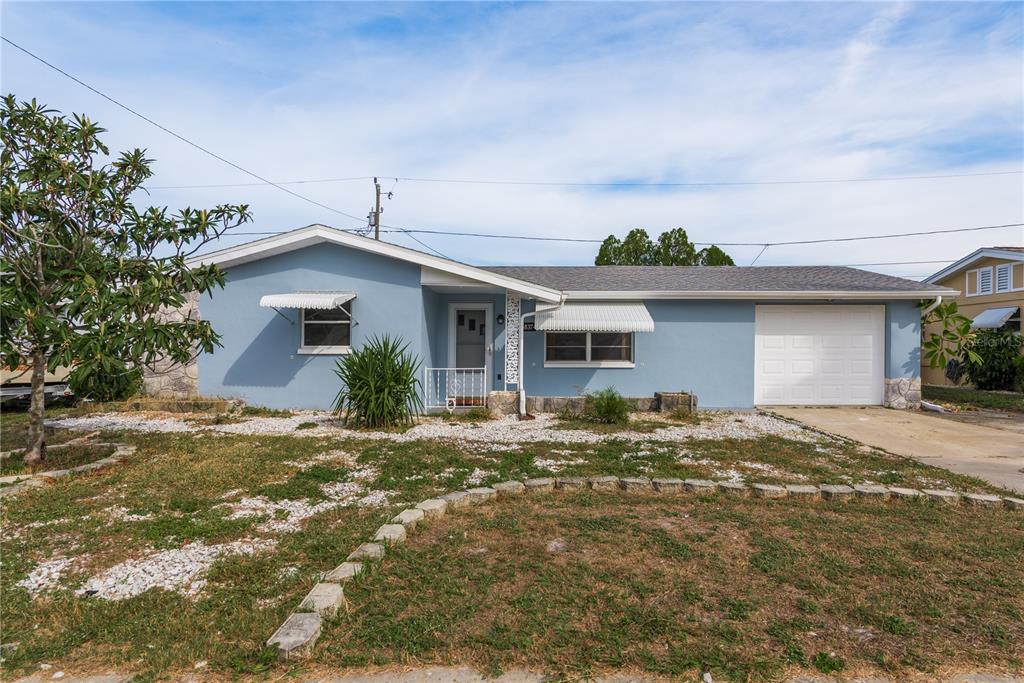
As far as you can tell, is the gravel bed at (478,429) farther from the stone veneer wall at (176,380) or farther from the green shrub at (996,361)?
the green shrub at (996,361)

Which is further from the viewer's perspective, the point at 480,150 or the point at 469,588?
the point at 480,150

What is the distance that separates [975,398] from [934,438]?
7702 mm

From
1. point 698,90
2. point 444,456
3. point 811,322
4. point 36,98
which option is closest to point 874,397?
point 811,322

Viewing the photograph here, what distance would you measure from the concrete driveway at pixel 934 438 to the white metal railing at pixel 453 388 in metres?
6.82

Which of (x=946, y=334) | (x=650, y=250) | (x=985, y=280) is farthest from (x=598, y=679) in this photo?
(x=650, y=250)

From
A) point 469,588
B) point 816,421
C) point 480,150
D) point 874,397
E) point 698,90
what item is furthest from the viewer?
point 480,150

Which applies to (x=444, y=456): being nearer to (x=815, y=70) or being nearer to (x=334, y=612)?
(x=334, y=612)

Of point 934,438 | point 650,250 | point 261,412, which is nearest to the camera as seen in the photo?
point 934,438

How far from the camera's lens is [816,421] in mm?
10602

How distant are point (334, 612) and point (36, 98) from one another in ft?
23.9

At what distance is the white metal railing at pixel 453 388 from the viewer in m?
11.5

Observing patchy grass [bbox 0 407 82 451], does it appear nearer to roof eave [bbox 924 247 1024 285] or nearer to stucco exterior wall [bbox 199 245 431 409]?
stucco exterior wall [bbox 199 245 431 409]

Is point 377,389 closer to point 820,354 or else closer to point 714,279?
point 714,279

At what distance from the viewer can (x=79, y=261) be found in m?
6.36
